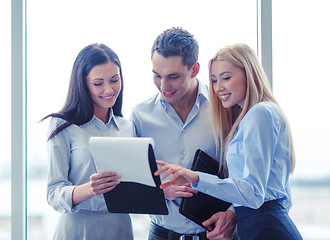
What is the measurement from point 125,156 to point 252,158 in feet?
1.50

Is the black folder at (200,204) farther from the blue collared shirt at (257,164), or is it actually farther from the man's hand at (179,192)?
the blue collared shirt at (257,164)

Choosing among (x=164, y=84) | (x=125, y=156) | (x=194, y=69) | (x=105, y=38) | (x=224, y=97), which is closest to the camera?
(x=125, y=156)

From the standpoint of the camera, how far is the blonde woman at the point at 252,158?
1.32 m

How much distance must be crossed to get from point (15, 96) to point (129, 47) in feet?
2.44

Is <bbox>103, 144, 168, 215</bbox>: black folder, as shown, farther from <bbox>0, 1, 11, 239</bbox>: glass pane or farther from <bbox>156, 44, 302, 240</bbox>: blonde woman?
<bbox>0, 1, 11, 239</bbox>: glass pane

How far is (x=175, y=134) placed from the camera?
5.90 ft

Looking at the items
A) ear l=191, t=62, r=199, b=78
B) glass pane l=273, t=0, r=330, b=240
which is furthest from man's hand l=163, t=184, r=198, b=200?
glass pane l=273, t=0, r=330, b=240

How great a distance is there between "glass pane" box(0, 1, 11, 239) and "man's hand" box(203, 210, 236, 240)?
132 centimetres

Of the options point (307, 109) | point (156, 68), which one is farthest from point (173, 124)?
point (307, 109)

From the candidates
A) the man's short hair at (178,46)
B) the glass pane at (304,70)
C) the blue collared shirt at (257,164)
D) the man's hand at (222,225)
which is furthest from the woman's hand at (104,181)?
the glass pane at (304,70)

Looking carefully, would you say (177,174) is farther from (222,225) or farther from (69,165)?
(69,165)

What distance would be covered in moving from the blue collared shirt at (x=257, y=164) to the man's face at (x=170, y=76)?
43 centimetres

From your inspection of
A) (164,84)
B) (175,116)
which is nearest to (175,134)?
(175,116)

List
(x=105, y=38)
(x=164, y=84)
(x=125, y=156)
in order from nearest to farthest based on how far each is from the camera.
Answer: (x=125, y=156)
(x=164, y=84)
(x=105, y=38)
